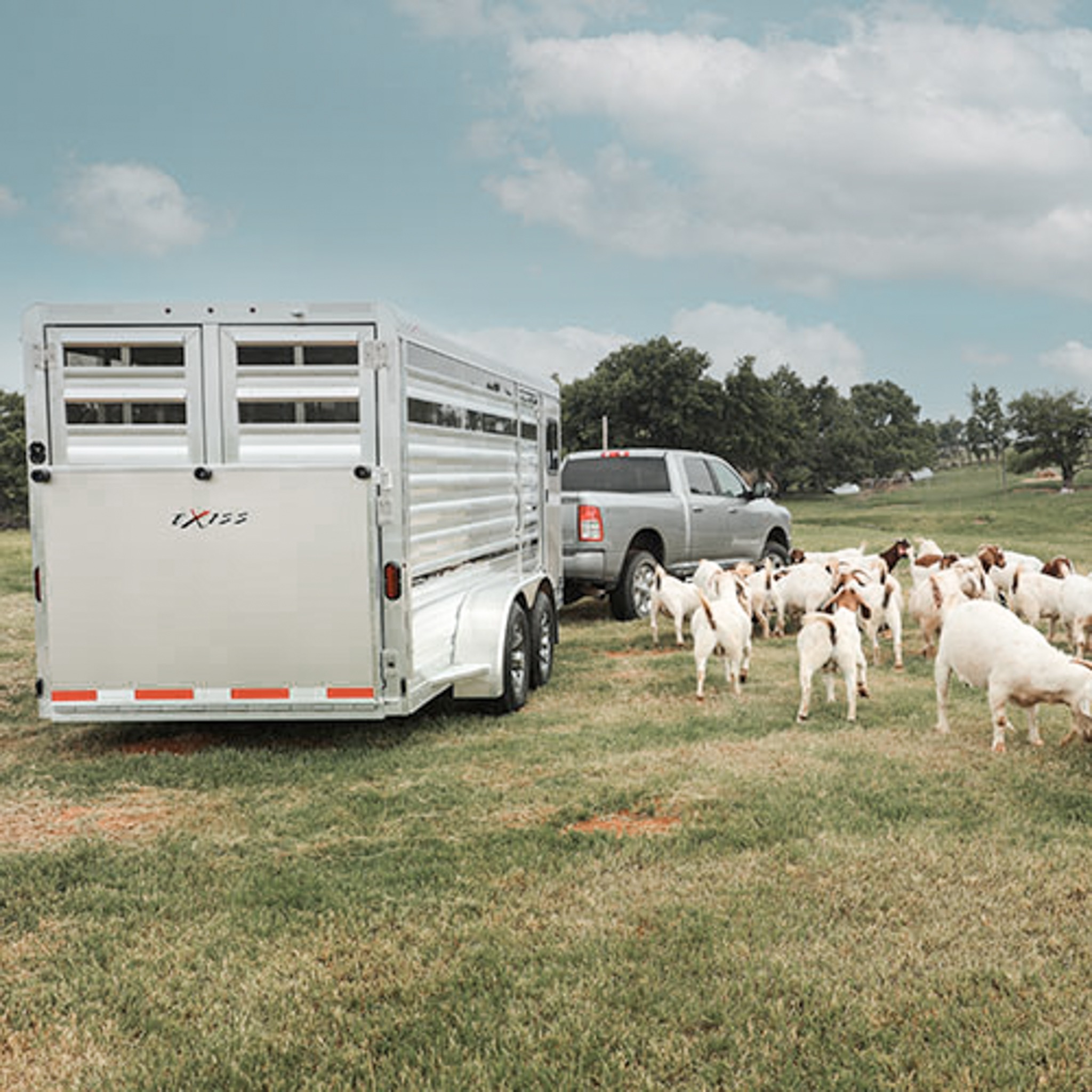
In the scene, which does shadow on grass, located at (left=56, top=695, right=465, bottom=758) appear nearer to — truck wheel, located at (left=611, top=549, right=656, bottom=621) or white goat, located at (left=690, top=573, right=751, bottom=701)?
white goat, located at (left=690, top=573, right=751, bottom=701)

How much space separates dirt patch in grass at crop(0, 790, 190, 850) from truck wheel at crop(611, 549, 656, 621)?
7758 millimetres

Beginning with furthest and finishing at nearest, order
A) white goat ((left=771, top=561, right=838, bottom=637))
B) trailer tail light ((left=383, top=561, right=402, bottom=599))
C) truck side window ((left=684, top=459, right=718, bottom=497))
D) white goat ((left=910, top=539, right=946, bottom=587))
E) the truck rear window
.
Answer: truck side window ((left=684, top=459, right=718, bottom=497))
the truck rear window
white goat ((left=910, top=539, right=946, bottom=587))
white goat ((left=771, top=561, right=838, bottom=637))
trailer tail light ((left=383, top=561, right=402, bottom=599))

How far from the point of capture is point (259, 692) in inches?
264

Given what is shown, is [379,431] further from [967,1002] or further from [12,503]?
[12,503]

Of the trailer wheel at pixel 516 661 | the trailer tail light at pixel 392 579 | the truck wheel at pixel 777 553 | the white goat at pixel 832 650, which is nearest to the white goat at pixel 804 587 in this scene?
the white goat at pixel 832 650

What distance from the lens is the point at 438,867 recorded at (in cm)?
496

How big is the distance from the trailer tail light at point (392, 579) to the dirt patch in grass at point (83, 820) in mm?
1798

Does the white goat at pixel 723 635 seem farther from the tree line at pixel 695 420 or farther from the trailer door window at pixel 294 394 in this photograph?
the tree line at pixel 695 420

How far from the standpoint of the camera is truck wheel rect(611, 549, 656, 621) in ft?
43.6

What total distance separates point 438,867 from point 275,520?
263cm

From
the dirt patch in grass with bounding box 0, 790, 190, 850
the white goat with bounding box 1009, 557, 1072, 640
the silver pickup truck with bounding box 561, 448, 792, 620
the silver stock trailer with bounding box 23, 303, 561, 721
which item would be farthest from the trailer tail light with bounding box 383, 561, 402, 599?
the white goat with bounding box 1009, 557, 1072, 640

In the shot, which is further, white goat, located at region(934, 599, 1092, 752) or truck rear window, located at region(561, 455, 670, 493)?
truck rear window, located at region(561, 455, 670, 493)

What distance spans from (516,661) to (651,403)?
51575 mm

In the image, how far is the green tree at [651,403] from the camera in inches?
2285
